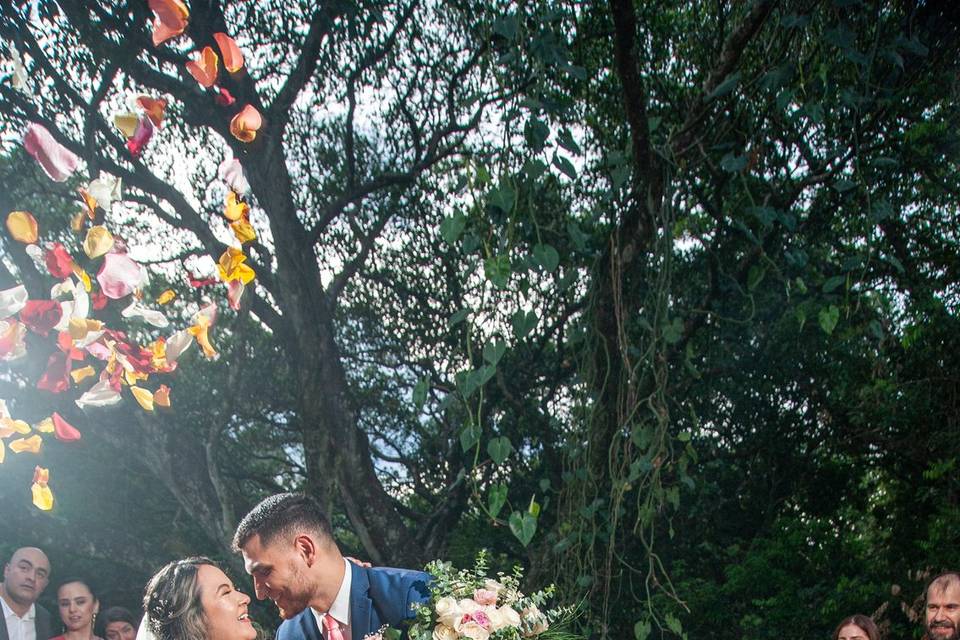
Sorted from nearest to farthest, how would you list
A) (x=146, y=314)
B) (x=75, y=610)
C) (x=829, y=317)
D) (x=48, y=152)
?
(x=829, y=317) < (x=75, y=610) < (x=146, y=314) < (x=48, y=152)

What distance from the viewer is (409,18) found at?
5.07 m

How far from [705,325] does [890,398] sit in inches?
34.9

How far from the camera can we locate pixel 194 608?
2.18 meters

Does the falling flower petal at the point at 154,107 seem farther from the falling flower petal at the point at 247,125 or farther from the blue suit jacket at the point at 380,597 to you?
the blue suit jacket at the point at 380,597

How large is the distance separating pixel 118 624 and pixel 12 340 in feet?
4.08

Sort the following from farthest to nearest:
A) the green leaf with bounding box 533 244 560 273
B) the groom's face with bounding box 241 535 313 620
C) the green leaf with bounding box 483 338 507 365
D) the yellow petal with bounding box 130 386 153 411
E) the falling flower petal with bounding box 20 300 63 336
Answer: the yellow petal with bounding box 130 386 153 411 → the falling flower petal with bounding box 20 300 63 336 → the green leaf with bounding box 533 244 560 273 → the green leaf with bounding box 483 338 507 365 → the groom's face with bounding box 241 535 313 620

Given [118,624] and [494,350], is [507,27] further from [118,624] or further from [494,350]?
[118,624]

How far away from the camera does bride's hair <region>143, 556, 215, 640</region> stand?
7.10 ft

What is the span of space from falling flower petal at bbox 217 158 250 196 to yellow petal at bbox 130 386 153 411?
1.09 m

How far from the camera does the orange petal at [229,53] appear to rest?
4.82m

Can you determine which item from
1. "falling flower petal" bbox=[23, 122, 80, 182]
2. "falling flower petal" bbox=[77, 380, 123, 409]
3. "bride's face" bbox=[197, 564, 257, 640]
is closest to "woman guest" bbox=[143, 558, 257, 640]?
"bride's face" bbox=[197, 564, 257, 640]

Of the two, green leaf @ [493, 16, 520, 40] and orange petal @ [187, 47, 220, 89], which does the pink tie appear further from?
orange petal @ [187, 47, 220, 89]

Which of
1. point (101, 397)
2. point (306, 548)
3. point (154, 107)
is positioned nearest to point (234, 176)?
point (154, 107)

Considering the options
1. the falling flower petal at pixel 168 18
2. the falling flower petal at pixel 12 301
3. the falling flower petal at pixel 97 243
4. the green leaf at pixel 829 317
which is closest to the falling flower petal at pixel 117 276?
the falling flower petal at pixel 97 243
